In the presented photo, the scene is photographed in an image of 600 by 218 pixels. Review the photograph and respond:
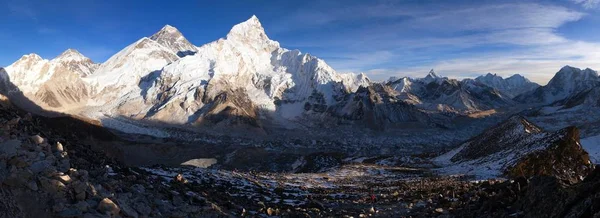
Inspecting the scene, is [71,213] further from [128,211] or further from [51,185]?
[128,211]

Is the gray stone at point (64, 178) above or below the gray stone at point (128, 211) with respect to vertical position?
above

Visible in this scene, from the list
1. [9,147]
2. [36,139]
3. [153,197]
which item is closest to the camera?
[9,147]

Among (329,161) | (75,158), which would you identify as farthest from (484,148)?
(75,158)

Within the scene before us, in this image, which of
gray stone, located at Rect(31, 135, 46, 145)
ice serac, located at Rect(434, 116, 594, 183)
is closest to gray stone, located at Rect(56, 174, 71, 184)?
gray stone, located at Rect(31, 135, 46, 145)

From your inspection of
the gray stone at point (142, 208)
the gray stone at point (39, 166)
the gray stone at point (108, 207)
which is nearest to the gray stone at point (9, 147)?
the gray stone at point (39, 166)

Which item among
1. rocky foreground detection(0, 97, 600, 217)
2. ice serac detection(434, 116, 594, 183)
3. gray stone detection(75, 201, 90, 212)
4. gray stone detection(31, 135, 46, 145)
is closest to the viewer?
rocky foreground detection(0, 97, 600, 217)

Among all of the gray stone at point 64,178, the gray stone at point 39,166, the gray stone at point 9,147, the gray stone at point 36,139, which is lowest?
the gray stone at point 64,178

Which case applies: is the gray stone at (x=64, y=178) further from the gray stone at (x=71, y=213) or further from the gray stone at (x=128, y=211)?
the gray stone at (x=128, y=211)

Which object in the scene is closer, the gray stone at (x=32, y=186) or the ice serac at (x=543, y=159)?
the gray stone at (x=32, y=186)

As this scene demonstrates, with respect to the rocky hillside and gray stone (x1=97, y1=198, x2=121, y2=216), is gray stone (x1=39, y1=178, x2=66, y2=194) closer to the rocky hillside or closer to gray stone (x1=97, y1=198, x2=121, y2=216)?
the rocky hillside

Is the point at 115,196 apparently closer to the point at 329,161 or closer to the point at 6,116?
the point at 6,116

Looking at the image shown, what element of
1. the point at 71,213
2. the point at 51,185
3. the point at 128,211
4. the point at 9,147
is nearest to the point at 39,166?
the point at 9,147

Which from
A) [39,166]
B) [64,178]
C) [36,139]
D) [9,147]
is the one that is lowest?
[64,178]
